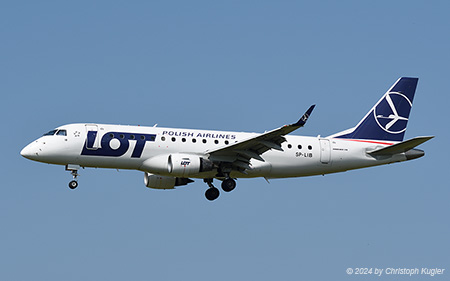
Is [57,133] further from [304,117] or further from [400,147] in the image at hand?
[400,147]

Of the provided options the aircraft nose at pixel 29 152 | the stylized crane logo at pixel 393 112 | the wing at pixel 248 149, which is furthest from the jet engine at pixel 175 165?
the stylized crane logo at pixel 393 112

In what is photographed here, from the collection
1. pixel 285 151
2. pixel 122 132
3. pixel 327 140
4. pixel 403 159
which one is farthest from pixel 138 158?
pixel 403 159

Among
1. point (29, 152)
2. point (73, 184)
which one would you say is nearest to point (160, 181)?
point (73, 184)

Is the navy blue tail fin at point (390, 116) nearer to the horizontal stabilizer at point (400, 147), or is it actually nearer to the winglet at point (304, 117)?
the horizontal stabilizer at point (400, 147)

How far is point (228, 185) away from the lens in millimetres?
44219

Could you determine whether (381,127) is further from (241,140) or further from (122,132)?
(122,132)

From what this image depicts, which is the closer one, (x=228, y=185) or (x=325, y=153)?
(x=228, y=185)

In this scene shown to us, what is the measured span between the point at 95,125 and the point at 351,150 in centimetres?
1444

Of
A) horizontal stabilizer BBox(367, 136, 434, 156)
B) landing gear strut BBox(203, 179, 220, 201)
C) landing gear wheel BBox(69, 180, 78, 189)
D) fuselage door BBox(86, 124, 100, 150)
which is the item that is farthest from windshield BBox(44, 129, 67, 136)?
horizontal stabilizer BBox(367, 136, 434, 156)

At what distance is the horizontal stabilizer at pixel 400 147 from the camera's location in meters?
43.0

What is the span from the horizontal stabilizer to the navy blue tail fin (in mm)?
1780

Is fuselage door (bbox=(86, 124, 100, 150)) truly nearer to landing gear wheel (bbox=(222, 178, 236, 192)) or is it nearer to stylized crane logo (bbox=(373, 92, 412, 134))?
landing gear wheel (bbox=(222, 178, 236, 192))

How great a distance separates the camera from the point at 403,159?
4584 cm

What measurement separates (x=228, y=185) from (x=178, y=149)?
3.46 metres
